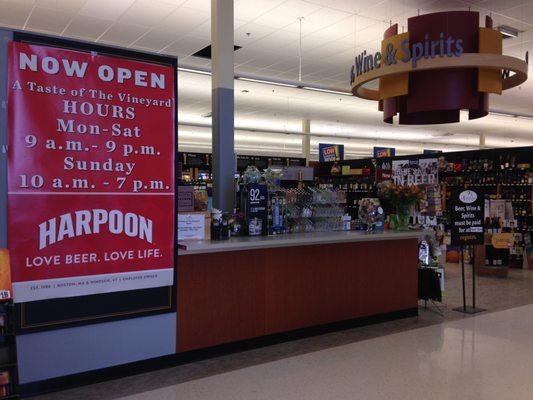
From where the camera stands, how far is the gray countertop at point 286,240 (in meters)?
3.92

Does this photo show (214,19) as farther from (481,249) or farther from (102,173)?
(481,249)

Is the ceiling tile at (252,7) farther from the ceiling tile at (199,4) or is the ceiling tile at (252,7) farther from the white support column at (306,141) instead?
the white support column at (306,141)

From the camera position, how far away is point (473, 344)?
3768 millimetres

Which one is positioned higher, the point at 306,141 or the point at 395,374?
the point at 306,141

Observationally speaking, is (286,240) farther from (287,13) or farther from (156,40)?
(156,40)

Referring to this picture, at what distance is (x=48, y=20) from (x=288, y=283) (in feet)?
18.9

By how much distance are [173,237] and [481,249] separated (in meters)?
6.96

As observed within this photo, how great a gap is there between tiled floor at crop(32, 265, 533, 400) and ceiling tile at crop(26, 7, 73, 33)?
574cm

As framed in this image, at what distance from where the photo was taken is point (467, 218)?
233 inches

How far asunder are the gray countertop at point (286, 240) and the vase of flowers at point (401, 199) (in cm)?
27

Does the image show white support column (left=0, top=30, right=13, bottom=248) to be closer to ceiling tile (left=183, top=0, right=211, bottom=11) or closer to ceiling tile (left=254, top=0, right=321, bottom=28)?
ceiling tile (left=183, top=0, right=211, bottom=11)

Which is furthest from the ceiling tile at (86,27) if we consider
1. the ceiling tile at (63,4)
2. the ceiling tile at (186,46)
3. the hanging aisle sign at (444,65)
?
the hanging aisle sign at (444,65)

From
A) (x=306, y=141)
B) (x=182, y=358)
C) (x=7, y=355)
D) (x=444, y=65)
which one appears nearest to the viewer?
(x=7, y=355)

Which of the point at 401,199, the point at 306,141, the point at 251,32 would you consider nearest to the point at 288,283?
the point at 401,199
